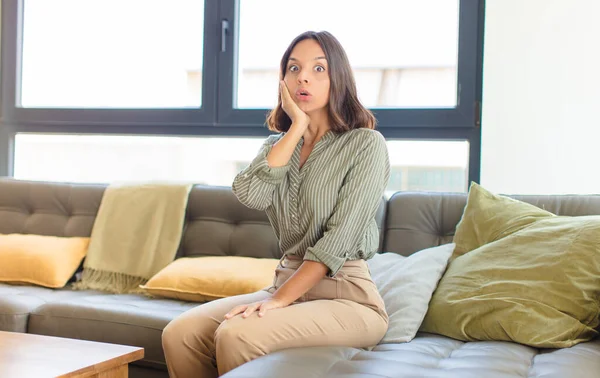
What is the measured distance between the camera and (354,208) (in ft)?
6.50

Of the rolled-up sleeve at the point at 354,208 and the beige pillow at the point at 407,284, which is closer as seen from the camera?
the rolled-up sleeve at the point at 354,208

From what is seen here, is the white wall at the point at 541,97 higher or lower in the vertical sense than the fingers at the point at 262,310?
higher

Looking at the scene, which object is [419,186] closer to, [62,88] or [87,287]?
[87,287]

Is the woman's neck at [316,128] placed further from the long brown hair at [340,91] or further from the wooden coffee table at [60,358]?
the wooden coffee table at [60,358]

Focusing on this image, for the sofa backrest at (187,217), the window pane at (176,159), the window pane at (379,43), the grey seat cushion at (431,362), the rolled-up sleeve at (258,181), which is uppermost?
the window pane at (379,43)

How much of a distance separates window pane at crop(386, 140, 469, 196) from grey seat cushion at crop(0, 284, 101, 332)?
1386 mm

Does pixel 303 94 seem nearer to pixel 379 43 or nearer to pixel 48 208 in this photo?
pixel 379 43

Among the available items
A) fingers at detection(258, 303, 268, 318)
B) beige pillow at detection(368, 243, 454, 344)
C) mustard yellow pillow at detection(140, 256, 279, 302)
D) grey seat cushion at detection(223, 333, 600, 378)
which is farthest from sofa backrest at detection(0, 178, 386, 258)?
fingers at detection(258, 303, 268, 318)

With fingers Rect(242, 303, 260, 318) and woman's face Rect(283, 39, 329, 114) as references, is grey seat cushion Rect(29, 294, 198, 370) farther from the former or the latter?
woman's face Rect(283, 39, 329, 114)

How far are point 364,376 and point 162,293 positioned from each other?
1345 mm

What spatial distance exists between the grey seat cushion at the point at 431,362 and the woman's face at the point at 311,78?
27.3 inches

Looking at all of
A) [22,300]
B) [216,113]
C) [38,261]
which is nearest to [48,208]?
[38,261]

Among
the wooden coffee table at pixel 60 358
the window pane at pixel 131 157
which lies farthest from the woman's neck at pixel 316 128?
the window pane at pixel 131 157

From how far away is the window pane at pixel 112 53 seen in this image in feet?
12.3
